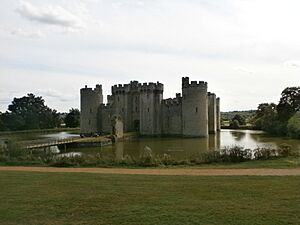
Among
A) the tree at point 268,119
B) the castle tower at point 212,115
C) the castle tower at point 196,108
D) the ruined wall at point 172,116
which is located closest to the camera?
the castle tower at point 196,108

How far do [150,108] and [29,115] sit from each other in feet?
124

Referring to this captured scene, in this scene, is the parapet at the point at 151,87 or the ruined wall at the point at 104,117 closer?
the parapet at the point at 151,87

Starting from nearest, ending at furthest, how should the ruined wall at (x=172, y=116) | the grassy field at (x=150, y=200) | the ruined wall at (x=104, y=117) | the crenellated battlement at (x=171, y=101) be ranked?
the grassy field at (x=150, y=200) → the ruined wall at (x=172, y=116) → the crenellated battlement at (x=171, y=101) → the ruined wall at (x=104, y=117)

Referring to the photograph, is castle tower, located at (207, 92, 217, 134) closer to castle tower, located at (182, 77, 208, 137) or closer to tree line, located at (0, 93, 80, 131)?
castle tower, located at (182, 77, 208, 137)

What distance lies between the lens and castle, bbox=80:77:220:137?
1998 inches

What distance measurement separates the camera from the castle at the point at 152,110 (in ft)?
167

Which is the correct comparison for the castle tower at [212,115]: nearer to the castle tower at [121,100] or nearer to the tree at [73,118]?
the castle tower at [121,100]

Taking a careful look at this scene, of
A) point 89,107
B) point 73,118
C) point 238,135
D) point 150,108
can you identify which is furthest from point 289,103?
point 73,118

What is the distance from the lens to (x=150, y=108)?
54594 millimetres

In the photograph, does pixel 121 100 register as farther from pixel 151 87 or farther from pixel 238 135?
pixel 238 135

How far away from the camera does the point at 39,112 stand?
8888 centimetres

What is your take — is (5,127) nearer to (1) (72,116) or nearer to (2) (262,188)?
(1) (72,116)

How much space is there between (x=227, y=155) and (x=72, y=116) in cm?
7124

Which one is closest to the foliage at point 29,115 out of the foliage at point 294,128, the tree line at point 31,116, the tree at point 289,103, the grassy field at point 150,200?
the tree line at point 31,116
